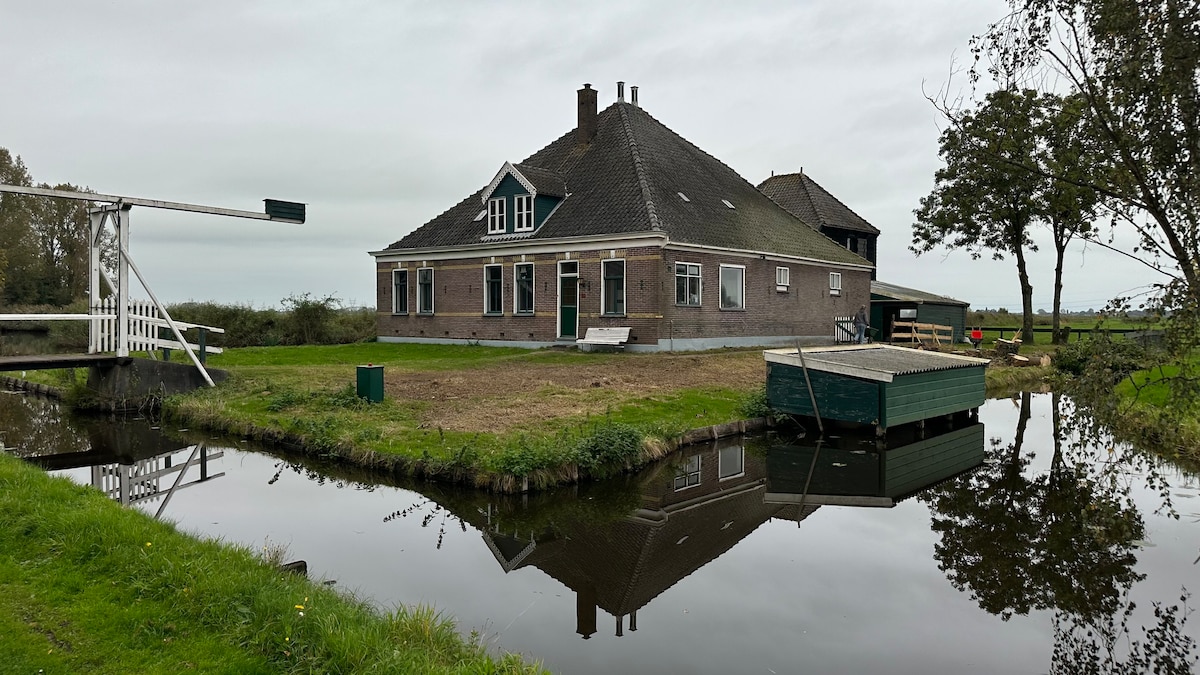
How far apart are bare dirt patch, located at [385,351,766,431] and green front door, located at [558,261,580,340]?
9.60ft

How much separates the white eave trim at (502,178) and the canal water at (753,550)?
1370cm

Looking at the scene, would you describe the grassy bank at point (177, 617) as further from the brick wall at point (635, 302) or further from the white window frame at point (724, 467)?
the brick wall at point (635, 302)

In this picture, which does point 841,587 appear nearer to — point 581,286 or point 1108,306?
point 1108,306

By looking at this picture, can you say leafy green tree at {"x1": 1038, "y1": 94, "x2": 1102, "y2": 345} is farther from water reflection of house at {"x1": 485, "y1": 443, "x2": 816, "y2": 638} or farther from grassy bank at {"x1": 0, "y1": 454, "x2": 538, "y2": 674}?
grassy bank at {"x1": 0, "y1": 454, "x2": 538, "y2": 674}

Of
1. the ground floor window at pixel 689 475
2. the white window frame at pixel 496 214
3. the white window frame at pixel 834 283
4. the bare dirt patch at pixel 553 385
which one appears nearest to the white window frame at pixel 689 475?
the ground floor window at pixel 689 475

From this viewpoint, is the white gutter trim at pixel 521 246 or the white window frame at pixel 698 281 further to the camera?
the white window frame at pixel 698 281

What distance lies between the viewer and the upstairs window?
70.7ft

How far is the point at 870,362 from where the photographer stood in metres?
12.8

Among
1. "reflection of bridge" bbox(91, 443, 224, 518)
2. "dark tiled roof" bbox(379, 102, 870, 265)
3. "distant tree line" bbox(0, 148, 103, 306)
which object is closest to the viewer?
"reflection of bridge" bbox(91, 443, 224, 518)

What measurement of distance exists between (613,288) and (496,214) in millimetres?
5122

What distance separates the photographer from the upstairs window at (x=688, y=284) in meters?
21.6

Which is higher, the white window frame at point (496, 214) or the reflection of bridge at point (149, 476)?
the white window frame at point (496, 214)

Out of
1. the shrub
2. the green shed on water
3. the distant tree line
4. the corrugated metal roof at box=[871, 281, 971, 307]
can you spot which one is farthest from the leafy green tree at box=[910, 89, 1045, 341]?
the distant tree line

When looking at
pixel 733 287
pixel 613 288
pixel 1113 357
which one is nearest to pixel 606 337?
pixel 613 288
